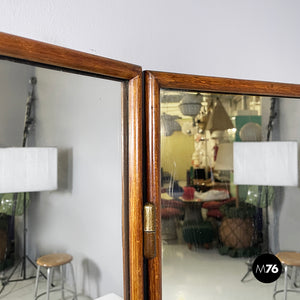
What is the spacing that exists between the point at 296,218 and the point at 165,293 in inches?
15.4

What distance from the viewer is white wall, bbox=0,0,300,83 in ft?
2.11

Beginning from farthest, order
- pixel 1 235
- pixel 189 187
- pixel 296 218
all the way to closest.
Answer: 1. pixel 296 218
2. pixel 189 187
3. pixel 1 235

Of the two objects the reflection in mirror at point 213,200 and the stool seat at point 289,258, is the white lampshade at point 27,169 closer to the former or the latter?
the reflection in mirror at point 213,200

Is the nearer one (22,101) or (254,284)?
(22,101)

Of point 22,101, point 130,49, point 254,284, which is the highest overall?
point 130,49

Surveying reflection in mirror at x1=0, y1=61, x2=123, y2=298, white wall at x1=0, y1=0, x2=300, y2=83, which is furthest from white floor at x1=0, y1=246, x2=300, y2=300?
white wall at x1=0, y1=0, x2=300, y2=83

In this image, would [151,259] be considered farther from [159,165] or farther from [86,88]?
[86,88]

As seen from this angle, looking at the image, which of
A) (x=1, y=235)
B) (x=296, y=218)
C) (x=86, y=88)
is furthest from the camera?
(x=296, y=218)

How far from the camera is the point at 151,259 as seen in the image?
0.68 metres

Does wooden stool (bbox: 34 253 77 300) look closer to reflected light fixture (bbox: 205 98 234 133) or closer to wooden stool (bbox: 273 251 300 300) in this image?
reflected light fixture (bbox: 205 98 234 133)

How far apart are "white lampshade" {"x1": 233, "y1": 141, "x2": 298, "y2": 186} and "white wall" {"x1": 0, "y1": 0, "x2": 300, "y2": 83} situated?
215mm

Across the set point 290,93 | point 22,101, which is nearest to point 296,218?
point 290,93

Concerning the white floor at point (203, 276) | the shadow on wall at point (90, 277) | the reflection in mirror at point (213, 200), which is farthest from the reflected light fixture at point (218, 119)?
the shadow on wall at point (90, 277)

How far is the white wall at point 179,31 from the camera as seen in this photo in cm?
64
